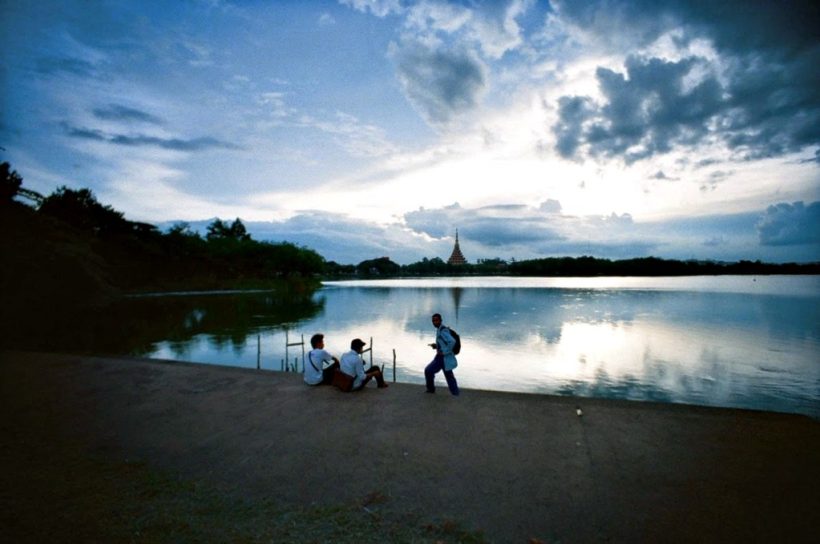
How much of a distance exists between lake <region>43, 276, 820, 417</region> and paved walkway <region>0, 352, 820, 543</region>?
31.9 ft

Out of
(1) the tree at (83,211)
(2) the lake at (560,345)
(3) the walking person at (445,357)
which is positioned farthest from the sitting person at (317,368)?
(1) the tree at (83,211)

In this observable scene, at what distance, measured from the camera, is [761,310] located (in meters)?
47.7

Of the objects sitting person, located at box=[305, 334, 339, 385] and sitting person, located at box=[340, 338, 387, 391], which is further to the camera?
sitting person, located at box=[305, 334, 339, 385]

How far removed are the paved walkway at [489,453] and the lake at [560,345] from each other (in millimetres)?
9726

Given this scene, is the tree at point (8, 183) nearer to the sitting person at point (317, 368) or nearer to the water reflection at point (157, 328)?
the water reflection at point (157, 328)

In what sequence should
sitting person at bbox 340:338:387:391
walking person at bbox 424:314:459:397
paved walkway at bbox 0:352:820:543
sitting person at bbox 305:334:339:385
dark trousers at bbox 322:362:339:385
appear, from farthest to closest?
1. dark trousers at bbox 322:362:339:385
2. sitting person at bbox 305:334:339:385
3. sitting person at bbox 340:338:387:391
4. walking person at bbox 424:314:459:397
5. paved walkway at bbox 0:352:820:543

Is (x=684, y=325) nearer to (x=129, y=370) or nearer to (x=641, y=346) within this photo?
(x=641, y=346)

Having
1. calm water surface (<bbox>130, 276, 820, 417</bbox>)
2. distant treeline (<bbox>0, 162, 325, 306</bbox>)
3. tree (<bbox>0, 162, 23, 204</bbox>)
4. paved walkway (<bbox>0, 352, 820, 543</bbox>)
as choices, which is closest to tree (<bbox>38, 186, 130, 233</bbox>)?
distant treeline (<bbox>0, 162, 325, 306</bbox>)

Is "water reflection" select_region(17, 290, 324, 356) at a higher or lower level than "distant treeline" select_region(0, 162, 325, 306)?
lower

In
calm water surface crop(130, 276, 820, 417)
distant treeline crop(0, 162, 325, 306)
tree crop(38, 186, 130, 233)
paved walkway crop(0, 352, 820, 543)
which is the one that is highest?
tree crop(38, 186, 130, 233)

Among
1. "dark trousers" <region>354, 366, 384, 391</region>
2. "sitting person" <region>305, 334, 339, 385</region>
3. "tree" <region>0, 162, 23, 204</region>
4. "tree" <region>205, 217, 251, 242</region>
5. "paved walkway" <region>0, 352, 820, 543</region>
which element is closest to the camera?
"paved walkway" <region>0, 352, 820, 543</region>

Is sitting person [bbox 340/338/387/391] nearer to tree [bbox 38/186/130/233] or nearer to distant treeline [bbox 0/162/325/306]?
distant treeline [bbox 0/162/325/306]

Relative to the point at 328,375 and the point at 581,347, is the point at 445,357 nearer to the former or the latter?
the point at 328,375

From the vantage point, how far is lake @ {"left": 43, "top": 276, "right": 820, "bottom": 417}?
18.3 metres
